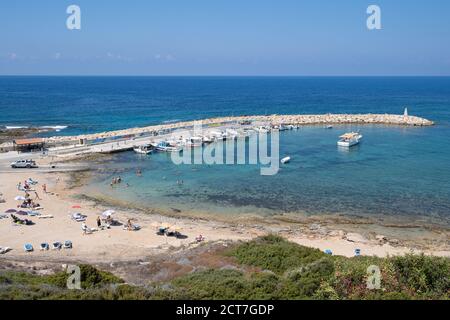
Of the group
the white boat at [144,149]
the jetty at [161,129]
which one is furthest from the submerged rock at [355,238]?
the jetty at [161,129]

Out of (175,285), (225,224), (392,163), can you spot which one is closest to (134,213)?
(225,224)

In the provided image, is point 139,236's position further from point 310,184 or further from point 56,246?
point 310,184

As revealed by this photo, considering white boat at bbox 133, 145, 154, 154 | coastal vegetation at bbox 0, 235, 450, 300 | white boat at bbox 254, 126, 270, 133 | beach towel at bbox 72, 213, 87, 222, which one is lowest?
beach towel at bbox 72, 213, 87, 222

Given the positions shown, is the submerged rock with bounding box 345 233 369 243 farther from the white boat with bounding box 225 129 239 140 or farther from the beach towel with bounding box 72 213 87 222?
the white boat with bounding box 225 129 239 140

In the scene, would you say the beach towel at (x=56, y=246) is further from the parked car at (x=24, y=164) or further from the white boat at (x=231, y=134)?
the white boat at (x=231, y=134)

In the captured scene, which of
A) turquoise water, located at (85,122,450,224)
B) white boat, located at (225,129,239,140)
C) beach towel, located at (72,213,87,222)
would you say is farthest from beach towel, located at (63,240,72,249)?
white boat, located at (225,129,239,140)

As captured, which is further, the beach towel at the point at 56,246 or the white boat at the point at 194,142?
the white boat at the point at 194,142

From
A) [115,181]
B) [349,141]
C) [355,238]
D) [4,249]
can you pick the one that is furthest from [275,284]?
[349,141]
